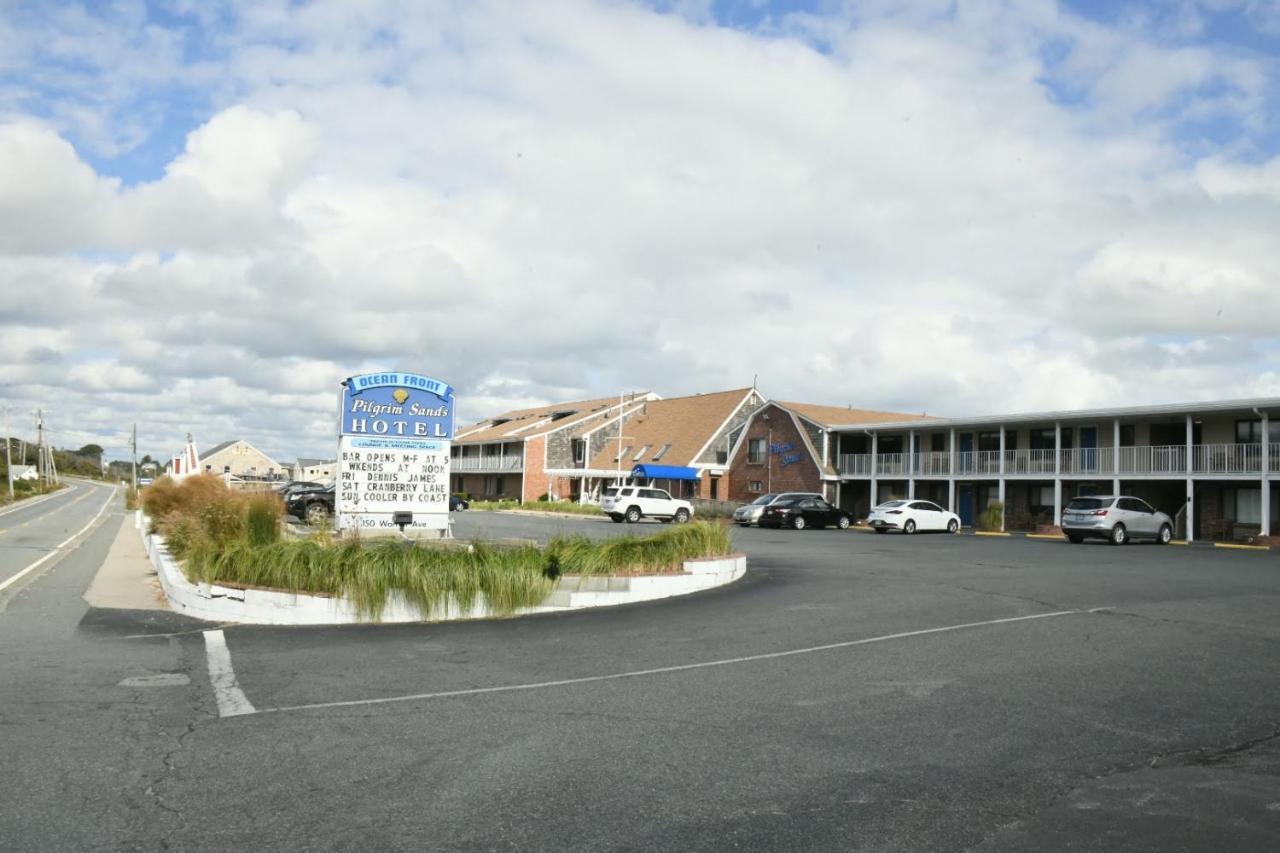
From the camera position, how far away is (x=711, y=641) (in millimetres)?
11070

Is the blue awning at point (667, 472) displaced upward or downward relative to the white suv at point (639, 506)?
upward

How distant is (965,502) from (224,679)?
41.5 metres

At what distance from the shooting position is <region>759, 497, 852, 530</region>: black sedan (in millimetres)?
41594

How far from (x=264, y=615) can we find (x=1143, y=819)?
34.4 feet

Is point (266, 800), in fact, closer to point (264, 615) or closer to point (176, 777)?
point (176, 777)

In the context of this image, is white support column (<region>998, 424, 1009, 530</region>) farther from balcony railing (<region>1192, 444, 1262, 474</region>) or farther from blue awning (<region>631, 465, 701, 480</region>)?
blue awning (<region>631, 465, 701, 480</region>)

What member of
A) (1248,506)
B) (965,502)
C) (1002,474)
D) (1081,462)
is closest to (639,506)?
(965,502)

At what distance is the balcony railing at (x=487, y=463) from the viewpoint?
233 feet

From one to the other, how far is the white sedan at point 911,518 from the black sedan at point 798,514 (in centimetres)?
246

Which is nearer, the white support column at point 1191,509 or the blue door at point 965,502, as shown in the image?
the white support column at point 1191,509

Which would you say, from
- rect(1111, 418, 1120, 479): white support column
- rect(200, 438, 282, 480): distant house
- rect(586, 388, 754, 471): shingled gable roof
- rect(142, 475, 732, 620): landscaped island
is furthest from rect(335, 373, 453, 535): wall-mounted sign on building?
rect(200, 438, 282, 480): distant house

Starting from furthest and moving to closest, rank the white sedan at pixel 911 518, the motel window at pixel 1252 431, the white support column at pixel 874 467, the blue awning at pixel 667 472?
the blue awning at pixel 667 472, the white support column at pixel 874 467, the white sedan at pixel 911 518, the motel window at pixel 1252 431

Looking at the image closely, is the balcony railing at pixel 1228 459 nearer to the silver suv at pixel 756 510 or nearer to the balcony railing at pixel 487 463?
the silver suv at pixel 756 510

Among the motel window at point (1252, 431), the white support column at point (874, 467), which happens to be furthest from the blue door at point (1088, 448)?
the white support column at point (874, 467)
